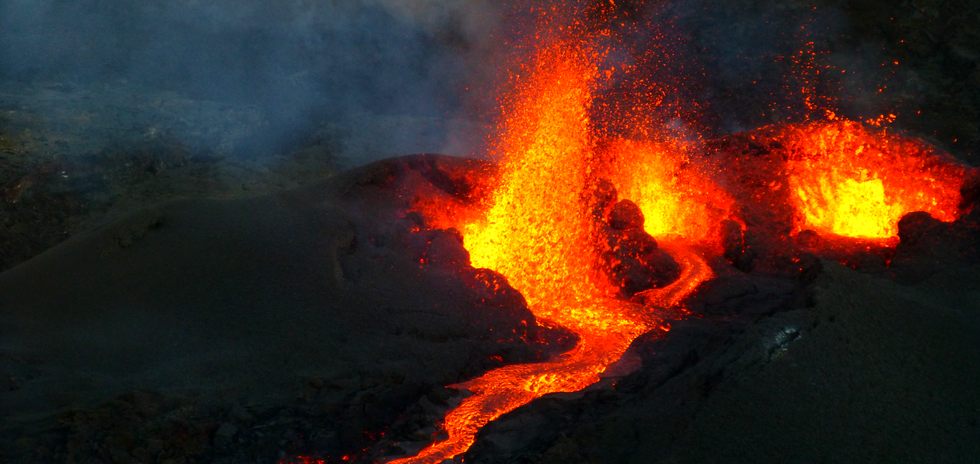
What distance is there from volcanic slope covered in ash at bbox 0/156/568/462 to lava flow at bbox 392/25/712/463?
236mm

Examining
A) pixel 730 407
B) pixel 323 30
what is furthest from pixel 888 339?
pixel 323 30

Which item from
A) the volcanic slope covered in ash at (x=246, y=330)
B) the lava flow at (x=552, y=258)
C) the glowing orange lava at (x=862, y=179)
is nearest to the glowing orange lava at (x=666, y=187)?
the lava flow at (x=552, y=258)

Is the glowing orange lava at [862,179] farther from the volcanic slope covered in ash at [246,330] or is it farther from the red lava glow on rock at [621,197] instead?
the volcanic slope covered in ash at [246,330]

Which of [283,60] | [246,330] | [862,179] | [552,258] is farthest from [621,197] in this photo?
[283,60]

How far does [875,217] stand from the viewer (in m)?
6.74

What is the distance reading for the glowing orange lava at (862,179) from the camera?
6.48 meters

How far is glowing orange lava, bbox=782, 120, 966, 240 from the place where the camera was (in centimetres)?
648

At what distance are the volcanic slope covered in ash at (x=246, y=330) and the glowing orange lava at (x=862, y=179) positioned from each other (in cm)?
327

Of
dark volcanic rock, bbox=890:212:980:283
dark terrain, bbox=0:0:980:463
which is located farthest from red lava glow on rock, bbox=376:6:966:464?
dark volcanic rock, bbox=890:212:980:283

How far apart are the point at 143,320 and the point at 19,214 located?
340 cm

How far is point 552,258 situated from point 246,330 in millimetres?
2635

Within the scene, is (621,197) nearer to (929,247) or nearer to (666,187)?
(666,187)

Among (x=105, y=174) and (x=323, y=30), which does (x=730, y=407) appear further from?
(x=323, y=30)

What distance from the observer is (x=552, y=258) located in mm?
6125
